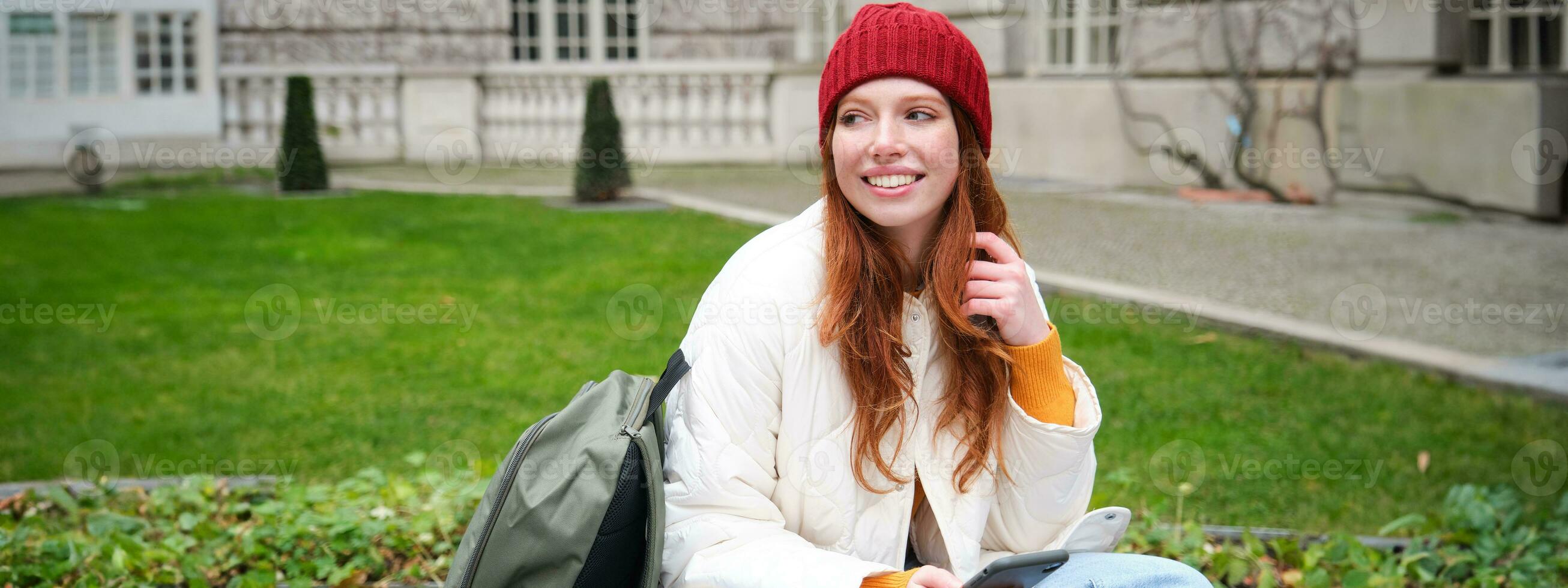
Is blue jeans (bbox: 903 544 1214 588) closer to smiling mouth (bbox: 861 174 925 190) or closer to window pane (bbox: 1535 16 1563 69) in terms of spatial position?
smiling mouth (bbox: 861 174 925 190)

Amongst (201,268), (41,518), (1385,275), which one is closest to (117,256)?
(201,268)

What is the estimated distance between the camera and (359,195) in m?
12.7

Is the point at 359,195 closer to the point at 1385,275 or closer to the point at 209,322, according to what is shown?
the point at 209,322

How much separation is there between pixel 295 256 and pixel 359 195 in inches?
133

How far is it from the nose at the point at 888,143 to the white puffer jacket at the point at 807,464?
219 millimetres

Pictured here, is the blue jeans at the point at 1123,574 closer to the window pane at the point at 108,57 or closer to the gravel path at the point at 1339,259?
the gravel path at the point at 1339,259

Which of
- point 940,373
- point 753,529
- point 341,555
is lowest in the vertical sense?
point 341,555

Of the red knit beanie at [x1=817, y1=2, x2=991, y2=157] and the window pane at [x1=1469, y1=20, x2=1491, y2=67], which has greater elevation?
the window pane at [x1=1469, y1=20, x2=1491, y2=67]
